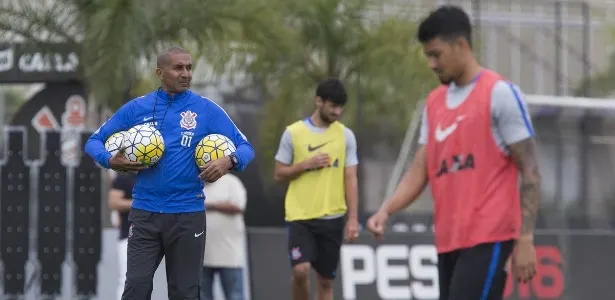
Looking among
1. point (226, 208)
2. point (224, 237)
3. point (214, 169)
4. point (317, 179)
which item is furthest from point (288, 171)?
point (214, 169)

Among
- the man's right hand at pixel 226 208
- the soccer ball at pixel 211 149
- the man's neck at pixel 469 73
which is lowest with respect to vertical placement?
the man's right hand at pixel 226 208

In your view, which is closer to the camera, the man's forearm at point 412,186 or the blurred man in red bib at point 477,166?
the blurred man in red bib at point 477,166

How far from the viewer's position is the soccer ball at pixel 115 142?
8.45 m

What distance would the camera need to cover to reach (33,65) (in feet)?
50.5

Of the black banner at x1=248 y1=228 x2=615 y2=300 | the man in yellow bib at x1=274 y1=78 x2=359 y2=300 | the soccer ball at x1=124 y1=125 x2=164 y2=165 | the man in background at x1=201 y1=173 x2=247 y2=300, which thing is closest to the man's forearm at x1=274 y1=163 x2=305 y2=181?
the man in yellow bib at x1=274 y1=78 x2=359 y2=300

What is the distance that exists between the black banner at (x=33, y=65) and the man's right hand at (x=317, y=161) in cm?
533

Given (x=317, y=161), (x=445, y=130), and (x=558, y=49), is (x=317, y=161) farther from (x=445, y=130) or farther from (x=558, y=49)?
(x=558, y=49)

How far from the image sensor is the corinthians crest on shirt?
8625 millimetres

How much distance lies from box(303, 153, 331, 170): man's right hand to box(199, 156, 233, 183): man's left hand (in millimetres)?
2512

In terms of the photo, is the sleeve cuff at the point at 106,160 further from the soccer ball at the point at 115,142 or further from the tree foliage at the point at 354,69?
the tree foliage at the point at 354,69

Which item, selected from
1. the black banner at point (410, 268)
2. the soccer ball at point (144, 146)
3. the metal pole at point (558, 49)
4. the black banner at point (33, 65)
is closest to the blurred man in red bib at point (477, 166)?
the soccer ball at point (144, 146)

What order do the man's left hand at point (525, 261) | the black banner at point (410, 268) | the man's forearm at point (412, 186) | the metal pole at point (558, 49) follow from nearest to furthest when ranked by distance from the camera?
the man's left hand at point (525, 261) → the man's forearm at point (412, 186) → the black banner at point (410, 268) → the metal pole at point (558, 49)

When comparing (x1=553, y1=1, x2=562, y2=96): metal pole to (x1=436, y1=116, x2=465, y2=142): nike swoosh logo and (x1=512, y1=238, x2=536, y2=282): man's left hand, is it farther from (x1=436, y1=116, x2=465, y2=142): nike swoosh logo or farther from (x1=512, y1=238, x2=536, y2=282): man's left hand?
(x1=512, y1=238, x2=536, y2=282): man's left hand

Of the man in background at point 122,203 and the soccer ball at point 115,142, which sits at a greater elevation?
the soccer ball at point 115,142
